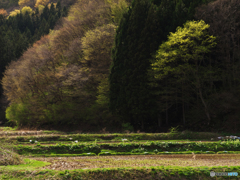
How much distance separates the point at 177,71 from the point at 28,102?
26470 millimetres

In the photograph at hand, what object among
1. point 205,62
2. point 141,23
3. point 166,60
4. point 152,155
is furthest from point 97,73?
point 152,155

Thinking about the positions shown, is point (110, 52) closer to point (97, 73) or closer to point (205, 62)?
point (97, 73)

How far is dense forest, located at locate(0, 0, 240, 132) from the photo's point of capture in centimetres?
2500

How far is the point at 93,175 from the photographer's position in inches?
352

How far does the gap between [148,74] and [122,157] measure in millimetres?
14305

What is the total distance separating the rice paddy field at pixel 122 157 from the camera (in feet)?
29.6

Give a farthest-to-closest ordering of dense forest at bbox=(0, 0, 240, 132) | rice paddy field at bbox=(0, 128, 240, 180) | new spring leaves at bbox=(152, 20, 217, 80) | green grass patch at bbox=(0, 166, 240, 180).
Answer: dense forest at bbox=(0, 0, 240, 132) < new spring leaves at bbox=(152, 20, 217, 80) < rice paddy field at bbox=(0, 128, 240, 180) < green grass patch at bbox=(0, 166, 240, 180)

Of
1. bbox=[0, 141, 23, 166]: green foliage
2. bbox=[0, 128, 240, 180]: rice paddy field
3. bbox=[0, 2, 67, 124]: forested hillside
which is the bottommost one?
bbox=[0, 128, 240, 180]: rice paddy field

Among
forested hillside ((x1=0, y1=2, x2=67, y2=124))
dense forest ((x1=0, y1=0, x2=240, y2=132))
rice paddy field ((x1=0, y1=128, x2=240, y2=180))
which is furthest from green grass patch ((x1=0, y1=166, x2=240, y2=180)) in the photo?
forested hillside ((x1=0, y1=2, x2=67, y2=124))

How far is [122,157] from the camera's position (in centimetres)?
1421

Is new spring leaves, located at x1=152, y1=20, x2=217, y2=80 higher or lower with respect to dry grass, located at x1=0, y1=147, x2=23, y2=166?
higher

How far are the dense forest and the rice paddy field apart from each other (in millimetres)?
7145

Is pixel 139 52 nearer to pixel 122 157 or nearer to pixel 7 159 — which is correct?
pixel 122 157

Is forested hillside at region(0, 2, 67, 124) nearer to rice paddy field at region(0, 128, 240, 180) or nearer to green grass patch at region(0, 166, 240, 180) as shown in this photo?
rice paddy field at region(0, 128, 240, 180)
